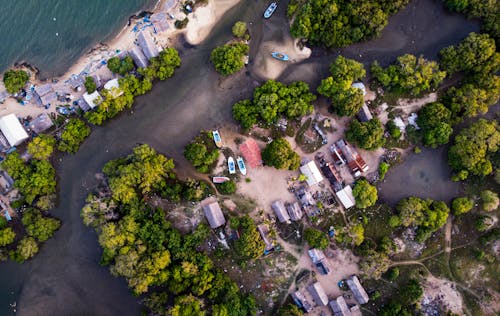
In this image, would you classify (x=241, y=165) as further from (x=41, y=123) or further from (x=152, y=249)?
(x=41, y=123)

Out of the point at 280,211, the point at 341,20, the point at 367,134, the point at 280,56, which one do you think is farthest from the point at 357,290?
the point at 341,20

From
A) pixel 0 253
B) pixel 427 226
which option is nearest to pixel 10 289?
pixel 0 253

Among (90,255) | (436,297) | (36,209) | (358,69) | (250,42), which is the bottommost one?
(436,297)

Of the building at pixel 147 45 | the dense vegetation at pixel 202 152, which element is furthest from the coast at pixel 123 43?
the dense vegetation at pixel 202 152

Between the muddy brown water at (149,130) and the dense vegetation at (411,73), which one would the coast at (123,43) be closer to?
the muddy brown water at (149,130)

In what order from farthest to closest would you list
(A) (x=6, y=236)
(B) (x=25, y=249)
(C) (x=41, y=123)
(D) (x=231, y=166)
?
1. (D) (x=231, y=166)
2. (C) (x=41, y=123)
3. (B) (x=25, y=249)
4. (A) (x=6, y=236)

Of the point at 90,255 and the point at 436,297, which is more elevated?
the point at 90,255

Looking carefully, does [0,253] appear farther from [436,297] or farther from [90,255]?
[436,297]
